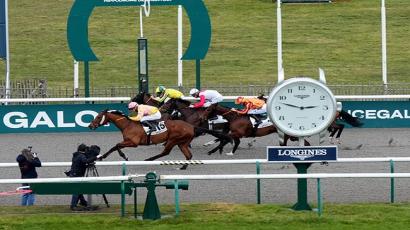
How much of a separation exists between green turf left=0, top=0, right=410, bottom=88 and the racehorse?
16651 millimetres

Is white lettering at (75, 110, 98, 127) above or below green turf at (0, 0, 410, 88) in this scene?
below

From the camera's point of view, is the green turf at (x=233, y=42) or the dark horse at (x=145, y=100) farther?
the green turf at (x=233, y=42)

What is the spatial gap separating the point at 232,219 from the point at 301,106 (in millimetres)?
1647

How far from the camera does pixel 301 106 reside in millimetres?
13375

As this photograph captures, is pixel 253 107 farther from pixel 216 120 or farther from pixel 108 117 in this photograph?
pixel 108 117

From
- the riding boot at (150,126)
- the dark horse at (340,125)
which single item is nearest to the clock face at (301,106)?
the riding boot at (150,126)

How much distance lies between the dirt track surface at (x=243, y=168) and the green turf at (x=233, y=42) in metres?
13.4

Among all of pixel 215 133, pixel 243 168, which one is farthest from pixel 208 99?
pixel 243 168

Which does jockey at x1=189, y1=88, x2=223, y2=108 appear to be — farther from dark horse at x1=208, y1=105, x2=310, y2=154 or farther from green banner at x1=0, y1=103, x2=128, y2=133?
green banner at x1=0, y1=103, x2=128, y2=133

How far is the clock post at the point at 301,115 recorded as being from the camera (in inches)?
525

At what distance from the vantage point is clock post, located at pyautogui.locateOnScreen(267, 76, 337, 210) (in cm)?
1333

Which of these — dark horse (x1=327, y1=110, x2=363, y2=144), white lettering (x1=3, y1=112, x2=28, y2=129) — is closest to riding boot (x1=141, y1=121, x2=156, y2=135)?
dark horse (x1=327, y1=110, x2=363, y2=144)

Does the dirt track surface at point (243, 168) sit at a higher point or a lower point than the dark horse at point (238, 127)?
lower

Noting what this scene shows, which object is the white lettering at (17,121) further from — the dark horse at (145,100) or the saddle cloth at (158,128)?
the saddle cloth at (158,128)
